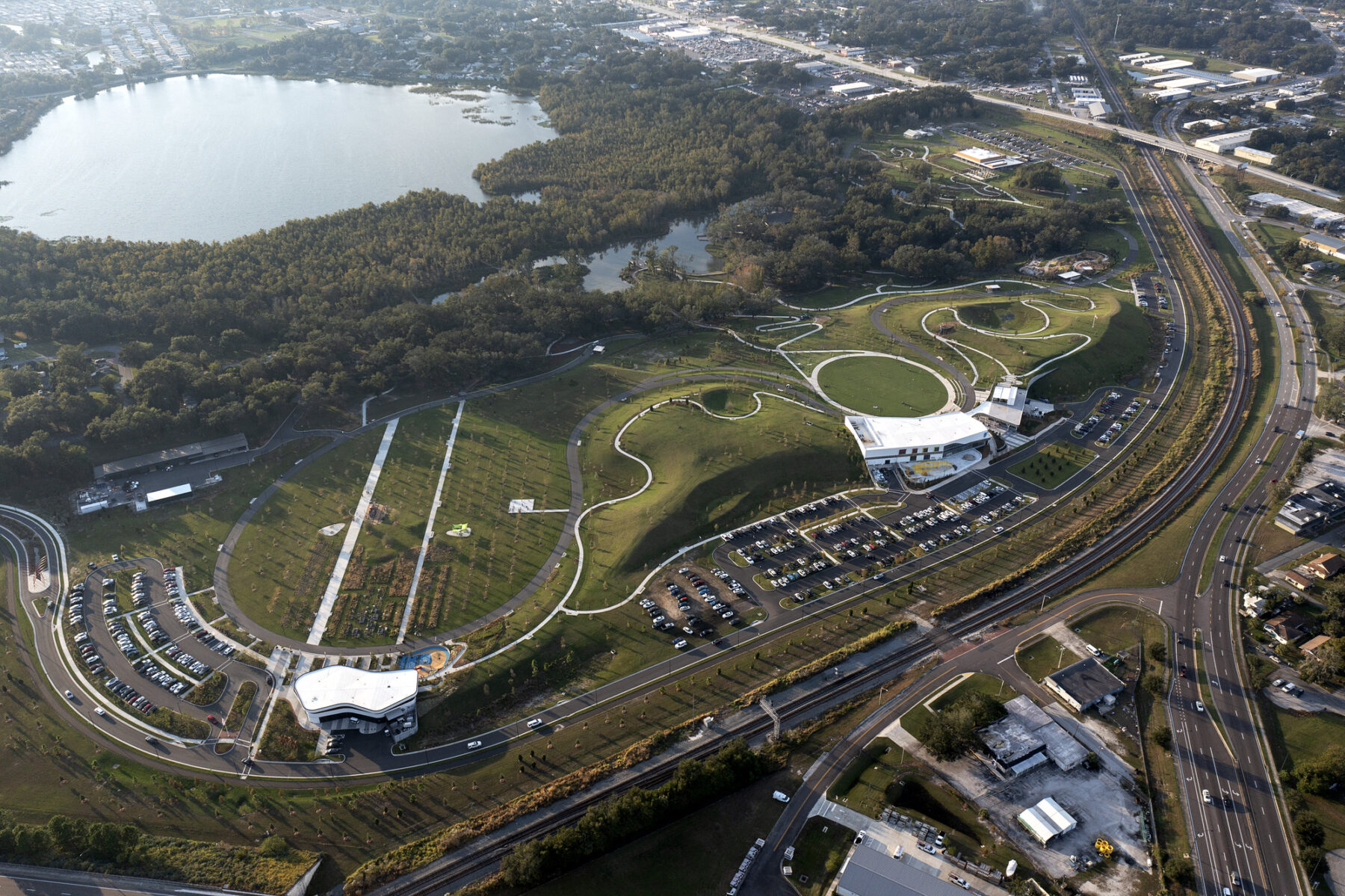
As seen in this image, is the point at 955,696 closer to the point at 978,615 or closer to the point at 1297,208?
the point at 978,615

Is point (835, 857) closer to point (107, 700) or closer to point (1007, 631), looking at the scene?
point (1007, 631)

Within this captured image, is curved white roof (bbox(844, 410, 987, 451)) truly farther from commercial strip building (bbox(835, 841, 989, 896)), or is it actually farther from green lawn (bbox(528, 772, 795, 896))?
commercial strip building (bbox(835, 841, 989, 896))

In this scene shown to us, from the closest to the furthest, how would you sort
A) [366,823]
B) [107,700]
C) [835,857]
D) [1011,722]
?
[835,857]
[366,823]
[1011,722]
[107,700]

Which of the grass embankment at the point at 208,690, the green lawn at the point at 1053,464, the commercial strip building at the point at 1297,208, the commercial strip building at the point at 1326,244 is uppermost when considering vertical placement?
the commercial strip building at the point at 1297,208

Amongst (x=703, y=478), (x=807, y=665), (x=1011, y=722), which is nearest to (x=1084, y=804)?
(x=1011, y=722)

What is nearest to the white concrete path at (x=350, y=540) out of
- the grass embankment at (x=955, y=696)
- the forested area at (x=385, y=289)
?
the forested area at (x=385, y=289)

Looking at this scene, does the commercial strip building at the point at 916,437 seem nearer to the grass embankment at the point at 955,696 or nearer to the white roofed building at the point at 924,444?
the white roofed building at the point at 924,444
